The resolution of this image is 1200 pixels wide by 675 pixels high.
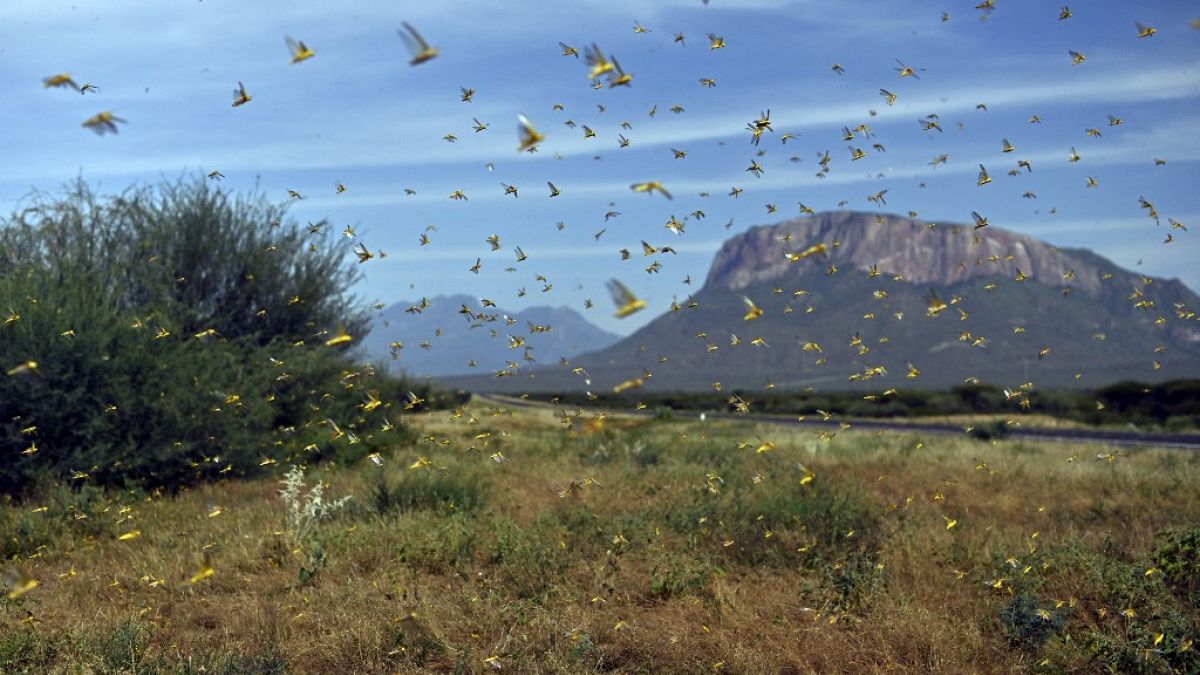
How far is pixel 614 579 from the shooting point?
11992 millimetres

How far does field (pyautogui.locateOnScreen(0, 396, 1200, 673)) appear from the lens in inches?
384

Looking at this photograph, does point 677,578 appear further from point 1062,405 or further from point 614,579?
point 1062,405

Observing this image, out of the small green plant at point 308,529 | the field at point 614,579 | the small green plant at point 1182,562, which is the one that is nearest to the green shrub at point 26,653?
the field at point 614,579

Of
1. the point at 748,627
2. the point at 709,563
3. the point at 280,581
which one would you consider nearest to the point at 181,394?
the point at 280,581

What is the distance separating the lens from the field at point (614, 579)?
32.0ft

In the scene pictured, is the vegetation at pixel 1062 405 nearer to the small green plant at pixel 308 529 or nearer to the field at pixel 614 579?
A: the field at pixel 614 579

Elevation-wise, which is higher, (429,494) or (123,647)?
(429,494)

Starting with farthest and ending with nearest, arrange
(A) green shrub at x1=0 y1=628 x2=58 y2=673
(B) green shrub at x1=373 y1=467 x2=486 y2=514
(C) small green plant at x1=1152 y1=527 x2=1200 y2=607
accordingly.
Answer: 1. (B) green shrub at x1=373 y1=467 x2=486 y2=514
2. (C) small green plant at x1=1152 y1=527 x2=1200 y2=607
3. (A) green shrub at x1=0 y1=628 x2=58 y2=673

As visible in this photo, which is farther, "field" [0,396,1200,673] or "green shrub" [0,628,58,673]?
"field" [0,396,1200,673]

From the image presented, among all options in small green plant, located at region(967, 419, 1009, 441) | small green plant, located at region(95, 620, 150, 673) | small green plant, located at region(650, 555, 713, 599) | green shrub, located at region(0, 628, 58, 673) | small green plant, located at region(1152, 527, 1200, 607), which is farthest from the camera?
small green plant, located at region(967, 419, 1009, 441)

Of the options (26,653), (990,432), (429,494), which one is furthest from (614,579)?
(990,432)

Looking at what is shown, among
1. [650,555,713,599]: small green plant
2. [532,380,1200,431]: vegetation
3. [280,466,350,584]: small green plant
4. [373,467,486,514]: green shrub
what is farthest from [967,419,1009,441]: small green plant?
[280,466,350,584]: small green plant

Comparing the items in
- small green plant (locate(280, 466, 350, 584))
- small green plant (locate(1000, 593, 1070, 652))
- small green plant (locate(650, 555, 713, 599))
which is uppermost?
small green plant (locate(280, 466, 350, 584))

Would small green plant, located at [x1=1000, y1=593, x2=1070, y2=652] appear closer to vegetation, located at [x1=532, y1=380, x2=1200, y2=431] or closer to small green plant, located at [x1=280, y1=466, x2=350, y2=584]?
small green plant, located at [x1=280, y1=466, x2=350, y2=584]
